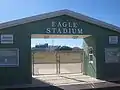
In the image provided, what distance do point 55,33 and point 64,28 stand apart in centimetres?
62

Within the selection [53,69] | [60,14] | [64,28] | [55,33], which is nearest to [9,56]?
[55,33]

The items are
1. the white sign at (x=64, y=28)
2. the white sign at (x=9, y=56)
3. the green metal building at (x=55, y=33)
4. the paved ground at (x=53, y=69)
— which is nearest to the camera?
the green metal building at (x=55, y=33)

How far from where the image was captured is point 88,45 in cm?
1830

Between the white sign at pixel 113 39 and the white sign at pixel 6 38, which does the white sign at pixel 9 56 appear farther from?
the white sign at pixel 113 39

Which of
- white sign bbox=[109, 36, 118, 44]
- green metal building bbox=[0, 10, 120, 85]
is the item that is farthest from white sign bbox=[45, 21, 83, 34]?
white sign bbox=[109, 36, 118, 44]

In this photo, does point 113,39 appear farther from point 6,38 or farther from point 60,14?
point 6,38

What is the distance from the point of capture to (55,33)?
15.6m

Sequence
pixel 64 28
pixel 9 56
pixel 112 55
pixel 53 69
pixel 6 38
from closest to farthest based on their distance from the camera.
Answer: pixel 6 38, pixel 9 56, pixel 64 28, pixel 112 55, pixel 53 69

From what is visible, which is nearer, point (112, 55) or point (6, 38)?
point (6, 38)

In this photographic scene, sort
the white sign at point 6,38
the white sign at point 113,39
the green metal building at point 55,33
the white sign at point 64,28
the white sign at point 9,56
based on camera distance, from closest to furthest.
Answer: the white sign at point 6,38 < the green metal building at point 55,33 < the white sign at point 9,56 < the white sign at point 64,28 < the white sign at point 113,39

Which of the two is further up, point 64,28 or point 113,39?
point 64,28

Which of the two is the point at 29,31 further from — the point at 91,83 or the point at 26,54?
the point at 91,83

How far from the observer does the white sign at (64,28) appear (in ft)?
50.8

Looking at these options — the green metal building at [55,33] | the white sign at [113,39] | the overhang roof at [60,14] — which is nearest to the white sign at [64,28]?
the green metal building at [55,33]
